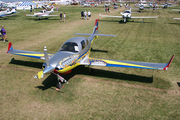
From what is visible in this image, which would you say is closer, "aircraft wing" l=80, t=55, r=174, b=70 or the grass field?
the grass field

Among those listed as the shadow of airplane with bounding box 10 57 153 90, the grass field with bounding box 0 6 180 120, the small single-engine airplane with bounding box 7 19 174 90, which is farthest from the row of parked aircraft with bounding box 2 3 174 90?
the grass field with bounding box 0 6 180 120

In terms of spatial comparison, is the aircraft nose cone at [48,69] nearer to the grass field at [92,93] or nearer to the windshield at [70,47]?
the grass field at [92,93]

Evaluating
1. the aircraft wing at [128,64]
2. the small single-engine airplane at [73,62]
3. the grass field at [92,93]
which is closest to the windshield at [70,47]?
the small single-engine airplane at [73,62]

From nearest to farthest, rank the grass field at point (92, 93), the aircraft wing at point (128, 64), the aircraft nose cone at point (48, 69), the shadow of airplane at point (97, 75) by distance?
the grass field at point (92, 93) < the aircraft nose cone at point (48, 69) < the aircraft wing at point (128, 64) < the shadow of airplane at point (97, 75)

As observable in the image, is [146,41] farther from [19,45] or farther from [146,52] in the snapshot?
[19,45]

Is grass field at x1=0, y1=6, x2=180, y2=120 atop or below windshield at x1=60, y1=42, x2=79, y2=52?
below

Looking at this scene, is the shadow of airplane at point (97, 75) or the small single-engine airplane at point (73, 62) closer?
the small single-engine airplane at point (73, 62)

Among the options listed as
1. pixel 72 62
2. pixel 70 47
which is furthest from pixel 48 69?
pixel 70 47

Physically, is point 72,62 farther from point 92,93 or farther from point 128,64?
point 128,64

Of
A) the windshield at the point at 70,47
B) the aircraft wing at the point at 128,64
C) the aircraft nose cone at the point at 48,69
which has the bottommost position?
the aircraft wing at the point at 128,64

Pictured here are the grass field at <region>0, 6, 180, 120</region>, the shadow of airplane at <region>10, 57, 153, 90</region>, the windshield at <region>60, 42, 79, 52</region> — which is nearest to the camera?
the grass field at <region>0, 6, 180, 120</region>

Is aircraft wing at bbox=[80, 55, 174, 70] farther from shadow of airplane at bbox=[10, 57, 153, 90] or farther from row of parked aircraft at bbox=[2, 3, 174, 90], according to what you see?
shadow of airplane at bbox=[10, 57, 153, 90]

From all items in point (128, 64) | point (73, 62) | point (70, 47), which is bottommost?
point (128, 64)

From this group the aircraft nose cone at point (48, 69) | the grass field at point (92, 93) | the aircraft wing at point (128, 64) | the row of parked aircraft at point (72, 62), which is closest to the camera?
the grass field at point (92, 93)
